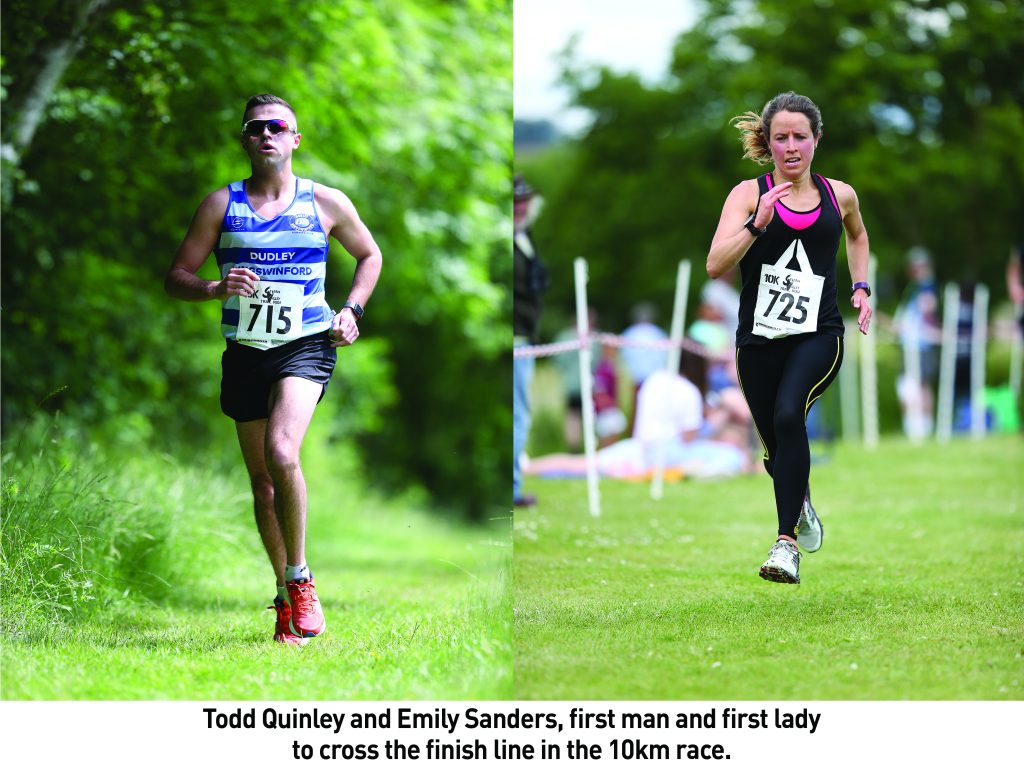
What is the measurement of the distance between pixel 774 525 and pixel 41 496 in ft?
15.4

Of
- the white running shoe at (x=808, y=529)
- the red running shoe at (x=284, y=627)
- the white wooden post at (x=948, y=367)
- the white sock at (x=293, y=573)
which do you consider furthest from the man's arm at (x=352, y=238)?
the white wooden post at (x=948, y=367)

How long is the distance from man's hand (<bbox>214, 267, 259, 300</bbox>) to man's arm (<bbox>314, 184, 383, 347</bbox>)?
39 centimetres

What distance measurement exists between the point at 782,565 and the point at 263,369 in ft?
7.52

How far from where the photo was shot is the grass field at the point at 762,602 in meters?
4.82

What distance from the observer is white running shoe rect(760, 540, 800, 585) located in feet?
17.7

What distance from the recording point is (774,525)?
8867mm

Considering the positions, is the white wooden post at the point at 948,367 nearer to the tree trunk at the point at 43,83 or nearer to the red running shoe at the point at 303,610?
the tree trunk at the point at 43,83

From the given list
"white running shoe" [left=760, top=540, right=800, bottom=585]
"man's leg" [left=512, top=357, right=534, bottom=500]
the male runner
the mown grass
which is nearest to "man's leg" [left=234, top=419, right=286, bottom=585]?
the male runner

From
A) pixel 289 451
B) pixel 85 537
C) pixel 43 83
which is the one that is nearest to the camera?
pixel 289 451

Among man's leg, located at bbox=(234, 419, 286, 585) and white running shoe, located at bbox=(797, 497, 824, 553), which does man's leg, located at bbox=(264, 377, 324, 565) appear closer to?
man's leg, located at bbox=(234, 419, 286, 585)

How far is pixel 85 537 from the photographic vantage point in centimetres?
633

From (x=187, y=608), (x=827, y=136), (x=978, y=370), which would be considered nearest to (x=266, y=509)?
(x=187, y=608)

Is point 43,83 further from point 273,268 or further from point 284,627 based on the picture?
point 284,627
